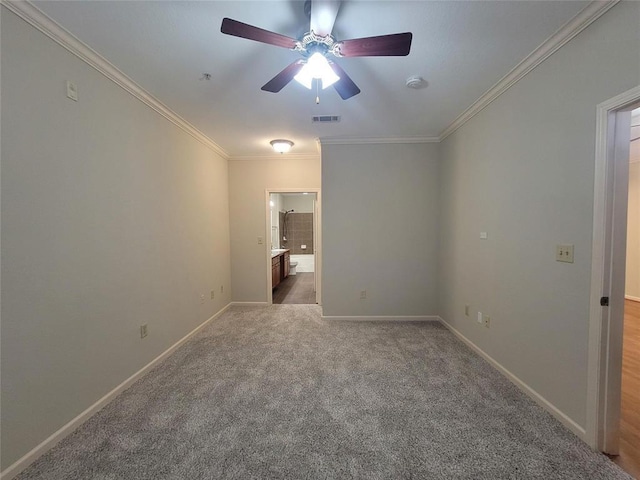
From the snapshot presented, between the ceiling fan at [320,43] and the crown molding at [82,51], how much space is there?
1188mm

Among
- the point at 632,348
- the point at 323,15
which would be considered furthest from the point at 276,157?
the point at 632,348

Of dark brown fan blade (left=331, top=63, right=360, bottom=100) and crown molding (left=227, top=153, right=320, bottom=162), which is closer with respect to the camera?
dark brown fan blade (left=331, top=63, right=360, bottom=100)

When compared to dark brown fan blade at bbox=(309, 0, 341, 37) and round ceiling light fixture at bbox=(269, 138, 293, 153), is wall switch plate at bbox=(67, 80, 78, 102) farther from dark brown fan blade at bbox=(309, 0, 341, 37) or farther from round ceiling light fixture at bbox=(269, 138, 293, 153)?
round ceiling light fixture at bbox=(269, 138, 293, 153)

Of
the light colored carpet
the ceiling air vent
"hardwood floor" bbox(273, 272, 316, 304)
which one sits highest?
the ceiling air vent

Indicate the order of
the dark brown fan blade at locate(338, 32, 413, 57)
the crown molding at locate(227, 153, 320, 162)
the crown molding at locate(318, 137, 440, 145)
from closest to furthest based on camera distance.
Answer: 1. the dark brown fan blade at locate(338, 32, 413, 57)
2. the crown molding at locate(318, 137, 440, 145)
3. the crown molding at locate(227, 153, 320, 162)

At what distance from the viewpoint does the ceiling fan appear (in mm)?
1352

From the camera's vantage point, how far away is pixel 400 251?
147 inches

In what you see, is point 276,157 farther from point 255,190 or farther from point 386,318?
point 386,318

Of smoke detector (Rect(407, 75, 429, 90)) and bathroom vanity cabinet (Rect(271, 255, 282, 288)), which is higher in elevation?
smoke detector (Rect(407, 75, 429, 90))

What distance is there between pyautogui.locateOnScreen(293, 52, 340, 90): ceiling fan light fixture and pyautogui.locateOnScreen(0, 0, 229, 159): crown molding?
4.85 feet

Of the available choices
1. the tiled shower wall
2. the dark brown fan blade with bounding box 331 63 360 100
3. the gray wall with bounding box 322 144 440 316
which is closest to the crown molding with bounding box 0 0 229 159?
the dark brown fan blade with bounding box 331 63 360 100

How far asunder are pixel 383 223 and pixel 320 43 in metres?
2.54

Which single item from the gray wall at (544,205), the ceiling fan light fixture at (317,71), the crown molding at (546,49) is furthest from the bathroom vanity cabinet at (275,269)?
the crown molding at (546,49)

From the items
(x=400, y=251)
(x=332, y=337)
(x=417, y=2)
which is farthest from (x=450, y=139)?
(x=332, y=337)
